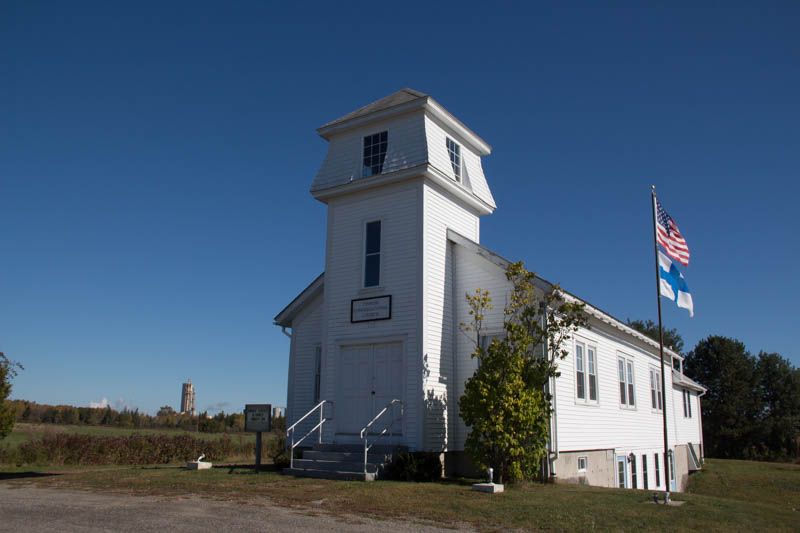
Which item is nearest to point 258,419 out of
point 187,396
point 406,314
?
point 406,314

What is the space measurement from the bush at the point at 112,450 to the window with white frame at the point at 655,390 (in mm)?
17811

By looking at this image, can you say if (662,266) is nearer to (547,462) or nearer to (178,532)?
(547,462)

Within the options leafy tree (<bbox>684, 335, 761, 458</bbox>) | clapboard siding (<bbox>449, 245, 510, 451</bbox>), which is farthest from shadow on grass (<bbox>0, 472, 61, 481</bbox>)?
leafy tree (<bbox>684, 335, 761, 458</bbox>)

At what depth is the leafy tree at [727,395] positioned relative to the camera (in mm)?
60000

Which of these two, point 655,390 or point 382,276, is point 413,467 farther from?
point 655,390

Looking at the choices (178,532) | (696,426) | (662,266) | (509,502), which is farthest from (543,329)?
(696,426)

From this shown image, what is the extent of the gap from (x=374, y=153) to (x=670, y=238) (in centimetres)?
864

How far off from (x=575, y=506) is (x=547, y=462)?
15.7ft

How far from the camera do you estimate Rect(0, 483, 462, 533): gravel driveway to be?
9438mm

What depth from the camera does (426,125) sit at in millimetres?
19078

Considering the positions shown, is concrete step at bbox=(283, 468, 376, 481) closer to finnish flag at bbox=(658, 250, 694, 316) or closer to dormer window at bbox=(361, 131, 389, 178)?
finnish flag at bbox=(658, 250, 694, 316)

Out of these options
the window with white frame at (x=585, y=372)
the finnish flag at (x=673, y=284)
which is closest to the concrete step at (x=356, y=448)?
the window with white frame at (x=585, y=372)

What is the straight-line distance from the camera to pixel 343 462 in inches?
660

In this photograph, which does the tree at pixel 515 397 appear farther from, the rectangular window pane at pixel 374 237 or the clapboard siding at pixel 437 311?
the rectangular window pane at pixel 374 237
